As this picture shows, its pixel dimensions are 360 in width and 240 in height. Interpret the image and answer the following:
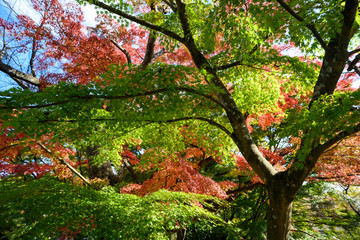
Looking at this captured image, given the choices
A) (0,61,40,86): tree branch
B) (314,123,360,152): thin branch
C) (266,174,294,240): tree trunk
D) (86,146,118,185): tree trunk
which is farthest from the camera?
(86,146,118,185): tree trunk

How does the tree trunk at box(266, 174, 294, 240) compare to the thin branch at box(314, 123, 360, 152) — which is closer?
the thin branch at box(314, 123, 360, 152)

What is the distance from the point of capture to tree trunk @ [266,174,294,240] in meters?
2.87

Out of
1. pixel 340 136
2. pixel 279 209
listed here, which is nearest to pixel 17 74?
pixel 279 209

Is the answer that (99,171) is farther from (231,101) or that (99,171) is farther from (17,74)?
(231,101)

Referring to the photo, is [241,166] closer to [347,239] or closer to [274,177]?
[274,177]

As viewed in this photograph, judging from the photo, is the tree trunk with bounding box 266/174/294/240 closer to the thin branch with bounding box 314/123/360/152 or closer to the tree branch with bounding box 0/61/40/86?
the thin branch with bounding box 314/123/360/152

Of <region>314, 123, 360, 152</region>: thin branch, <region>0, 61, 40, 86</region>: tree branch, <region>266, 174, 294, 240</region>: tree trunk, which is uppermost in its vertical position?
<region>0, 61, 40, 86</region>: tree branch

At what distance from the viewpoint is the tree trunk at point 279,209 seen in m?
2.87

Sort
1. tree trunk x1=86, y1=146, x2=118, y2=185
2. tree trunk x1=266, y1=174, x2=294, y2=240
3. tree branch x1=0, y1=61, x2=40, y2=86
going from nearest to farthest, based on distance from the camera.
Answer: tree trunk x1=266, y1=174, x2=294, y2=240 → tree branch x1=0, y1=61, x2=40, y2=86 → tree trunk x1=86, y1=146, x2=118, y2=185

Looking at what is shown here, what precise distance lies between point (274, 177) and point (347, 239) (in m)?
7.91

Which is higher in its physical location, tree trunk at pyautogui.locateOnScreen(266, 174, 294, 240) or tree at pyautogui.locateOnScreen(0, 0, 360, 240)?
tree at pyautogui.locateOnScreen(0, 0, 360, 240)

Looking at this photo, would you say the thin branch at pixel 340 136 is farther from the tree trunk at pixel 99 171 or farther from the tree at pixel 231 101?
the tree trunk at pixel 99 171

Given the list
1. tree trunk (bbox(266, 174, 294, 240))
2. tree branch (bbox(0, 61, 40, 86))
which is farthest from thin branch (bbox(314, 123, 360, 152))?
tree branch (bbox(0, 61, 40, 86))

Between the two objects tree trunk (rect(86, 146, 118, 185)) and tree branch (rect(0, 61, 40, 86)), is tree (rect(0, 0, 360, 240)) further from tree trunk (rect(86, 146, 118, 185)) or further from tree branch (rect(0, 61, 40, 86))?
tree branch (rect(0, 61, 40, 86))
